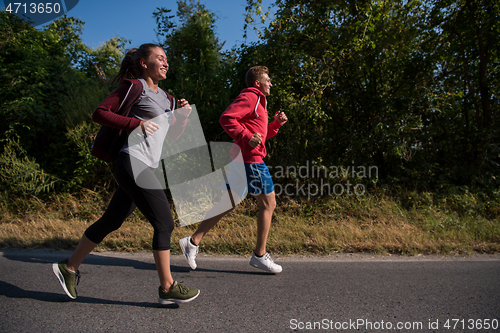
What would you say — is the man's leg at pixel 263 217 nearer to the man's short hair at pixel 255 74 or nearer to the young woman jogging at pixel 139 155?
the young woman jogging at pixel 139 155

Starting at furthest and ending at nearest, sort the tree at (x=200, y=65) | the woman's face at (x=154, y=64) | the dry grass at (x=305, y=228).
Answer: the tree at (x=200, y=65) < the dry grass at (x=305, y=228) < the woman's face at (x=154, y=64)

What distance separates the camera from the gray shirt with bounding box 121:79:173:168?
2.27 metres

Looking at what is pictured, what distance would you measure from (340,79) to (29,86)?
249 inches

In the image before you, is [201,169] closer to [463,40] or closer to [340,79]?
[340,79]

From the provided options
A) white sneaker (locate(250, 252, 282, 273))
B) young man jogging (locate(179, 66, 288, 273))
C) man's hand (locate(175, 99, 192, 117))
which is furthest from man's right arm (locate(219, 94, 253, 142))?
white sneaker (locate(250, 252, 282, 273))

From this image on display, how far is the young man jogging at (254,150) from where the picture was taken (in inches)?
116

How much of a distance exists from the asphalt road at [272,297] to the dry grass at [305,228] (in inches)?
10.4

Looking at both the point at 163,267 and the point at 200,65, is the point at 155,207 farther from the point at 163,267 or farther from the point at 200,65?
the point at 200,65

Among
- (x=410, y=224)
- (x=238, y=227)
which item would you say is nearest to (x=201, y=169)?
(x=238, y=227)

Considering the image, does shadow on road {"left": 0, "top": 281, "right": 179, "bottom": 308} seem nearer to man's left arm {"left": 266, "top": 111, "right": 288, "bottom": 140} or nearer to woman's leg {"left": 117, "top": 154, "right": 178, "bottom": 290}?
woman's leg {"left": 117, "top": 154, "right": 178, "bottom": 290}

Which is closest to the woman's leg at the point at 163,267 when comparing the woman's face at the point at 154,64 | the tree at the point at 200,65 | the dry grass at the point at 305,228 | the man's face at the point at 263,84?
the woman's face at the point at 154,64

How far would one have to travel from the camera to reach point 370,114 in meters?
5.92

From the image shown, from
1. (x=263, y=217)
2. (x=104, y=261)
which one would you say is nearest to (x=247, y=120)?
(x=263, y=217)

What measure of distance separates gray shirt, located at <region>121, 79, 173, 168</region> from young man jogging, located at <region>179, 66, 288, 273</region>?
0.72 meters
